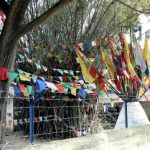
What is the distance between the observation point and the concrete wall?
20.8 ft

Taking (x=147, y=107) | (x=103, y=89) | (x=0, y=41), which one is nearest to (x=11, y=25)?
(x=0, y=41)

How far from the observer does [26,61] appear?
1605 cm

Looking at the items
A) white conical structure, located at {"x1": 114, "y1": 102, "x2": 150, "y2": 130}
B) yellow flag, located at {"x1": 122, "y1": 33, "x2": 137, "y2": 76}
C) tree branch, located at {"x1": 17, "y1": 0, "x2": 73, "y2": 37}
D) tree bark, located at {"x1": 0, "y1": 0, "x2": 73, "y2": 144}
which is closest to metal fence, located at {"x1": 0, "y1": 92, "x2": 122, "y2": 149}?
white conical structure, located at {"x1": 114, "y1": 102, "x2": 150, "y2": 130}

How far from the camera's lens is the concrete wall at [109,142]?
633 cm

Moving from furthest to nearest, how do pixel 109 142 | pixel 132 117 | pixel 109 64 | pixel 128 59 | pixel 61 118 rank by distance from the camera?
pixel 61 118
pixel 128 59
pixel 109 64
pixel 132 117
pixel 109 142

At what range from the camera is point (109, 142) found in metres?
7.69

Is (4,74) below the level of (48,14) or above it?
below

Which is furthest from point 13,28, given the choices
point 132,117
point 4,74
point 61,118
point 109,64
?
point 61,118

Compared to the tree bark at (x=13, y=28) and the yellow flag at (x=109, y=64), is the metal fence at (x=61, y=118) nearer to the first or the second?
the yellow flag at (x=109, y=64)

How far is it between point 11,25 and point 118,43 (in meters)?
7.43

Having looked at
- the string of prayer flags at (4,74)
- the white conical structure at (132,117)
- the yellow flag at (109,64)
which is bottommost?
the white conical structure at (132,117)

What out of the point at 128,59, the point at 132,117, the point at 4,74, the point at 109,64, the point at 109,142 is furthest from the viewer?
the point at 128,59

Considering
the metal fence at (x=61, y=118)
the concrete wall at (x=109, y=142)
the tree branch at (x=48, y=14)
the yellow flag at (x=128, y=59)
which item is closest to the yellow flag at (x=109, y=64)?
the yellow flag at (x=128, y=59)

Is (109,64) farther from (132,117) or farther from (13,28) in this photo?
(13,28)
